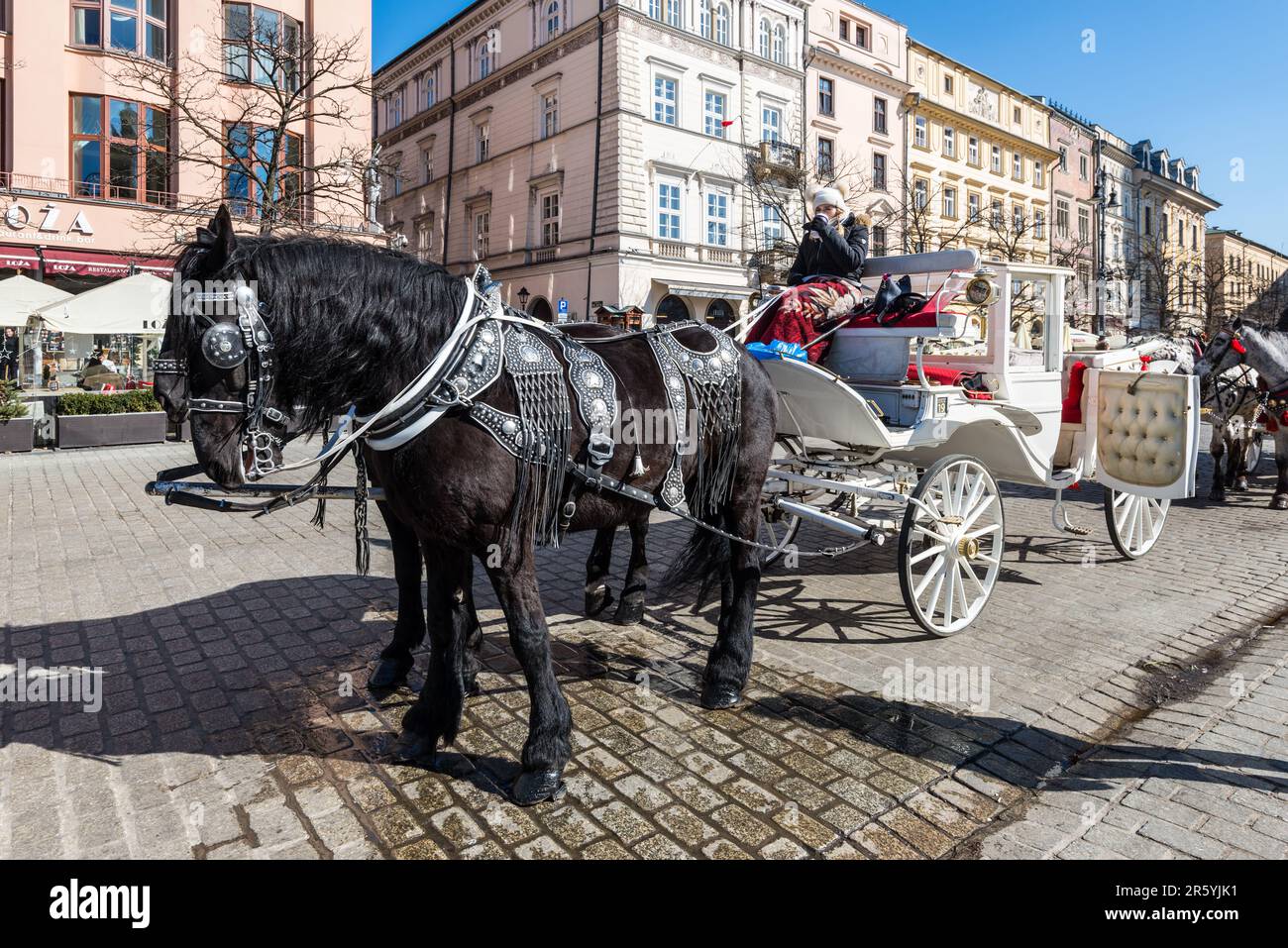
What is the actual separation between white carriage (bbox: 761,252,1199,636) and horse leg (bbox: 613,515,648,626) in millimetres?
922

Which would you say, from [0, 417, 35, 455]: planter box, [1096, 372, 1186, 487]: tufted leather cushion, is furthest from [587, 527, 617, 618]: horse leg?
[0, 417, 35, 455]: planter box

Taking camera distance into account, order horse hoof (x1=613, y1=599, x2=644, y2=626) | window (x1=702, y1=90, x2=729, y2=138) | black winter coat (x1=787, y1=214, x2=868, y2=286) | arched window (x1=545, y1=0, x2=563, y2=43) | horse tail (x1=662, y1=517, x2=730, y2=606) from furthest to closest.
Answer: arched window (x1=545, y1=0, x2=563, y2=43), window (x1=702, y1=90, x2=729, y2=138), black winter coat (x1=787, y1=214, x2=868, y2=286), horse hoof (x1=613, y1=599, x2=644, y2=626), horse tail (x1=662, y1=517, x2=730, y2=606)

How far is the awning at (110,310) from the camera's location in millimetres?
15227

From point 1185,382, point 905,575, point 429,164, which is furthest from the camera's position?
point 429,164

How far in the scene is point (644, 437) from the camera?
11.7ft

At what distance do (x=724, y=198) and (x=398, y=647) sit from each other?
30.1 metres

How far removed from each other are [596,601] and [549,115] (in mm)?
30899

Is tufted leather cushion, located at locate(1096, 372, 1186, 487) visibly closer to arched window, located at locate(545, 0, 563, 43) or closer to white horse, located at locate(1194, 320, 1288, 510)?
white horse, located at locate(1194, 320, 1288, 510)

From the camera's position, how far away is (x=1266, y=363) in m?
9.06

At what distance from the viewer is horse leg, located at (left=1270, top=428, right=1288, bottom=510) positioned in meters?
9.47
